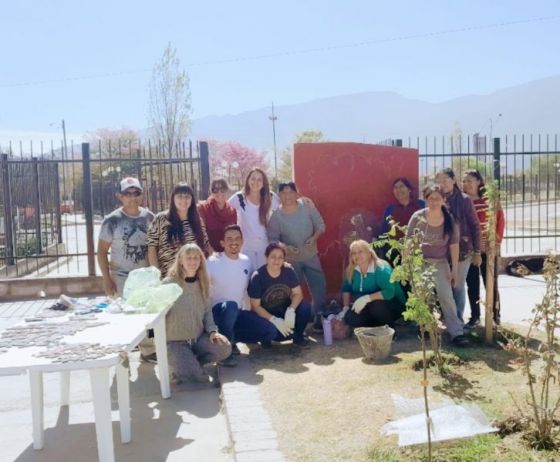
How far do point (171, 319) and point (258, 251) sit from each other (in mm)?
1572

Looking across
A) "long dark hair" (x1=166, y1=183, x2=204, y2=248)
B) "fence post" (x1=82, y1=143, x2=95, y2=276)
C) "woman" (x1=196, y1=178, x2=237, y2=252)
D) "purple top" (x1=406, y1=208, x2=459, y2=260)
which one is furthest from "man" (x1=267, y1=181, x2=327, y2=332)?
"fence post" (x1=82, y1=143, x2=95, y2=276)

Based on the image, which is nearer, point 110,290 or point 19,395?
point 19,395

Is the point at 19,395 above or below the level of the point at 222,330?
below

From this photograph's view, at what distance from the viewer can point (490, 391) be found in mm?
4336

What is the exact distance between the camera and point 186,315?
16.7 ft

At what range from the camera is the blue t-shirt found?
5762 millimetres

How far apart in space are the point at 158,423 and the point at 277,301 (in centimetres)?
190

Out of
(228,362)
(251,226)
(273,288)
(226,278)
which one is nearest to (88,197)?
(251,226)

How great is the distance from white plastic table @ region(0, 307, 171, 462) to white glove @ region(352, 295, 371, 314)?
206cm

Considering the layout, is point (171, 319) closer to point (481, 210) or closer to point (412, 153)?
point (481, 210)

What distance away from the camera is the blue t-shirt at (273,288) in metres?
5.76

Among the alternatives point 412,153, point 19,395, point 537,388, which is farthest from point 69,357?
point 412,153

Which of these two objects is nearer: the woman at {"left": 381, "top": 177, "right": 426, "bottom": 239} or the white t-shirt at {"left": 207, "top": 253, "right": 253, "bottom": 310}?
the white t-shirt at {"left": 207, "top": 253, "right": 253, "bottom": 310}

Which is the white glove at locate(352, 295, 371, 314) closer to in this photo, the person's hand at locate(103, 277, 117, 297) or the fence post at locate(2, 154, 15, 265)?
the person's hand at locate(103, 277, 117, 297)
